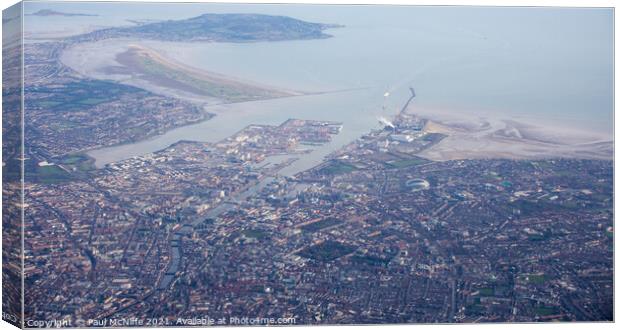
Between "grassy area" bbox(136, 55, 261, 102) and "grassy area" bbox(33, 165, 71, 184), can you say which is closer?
"grassy area" bbox(33, 165, 71, 184)

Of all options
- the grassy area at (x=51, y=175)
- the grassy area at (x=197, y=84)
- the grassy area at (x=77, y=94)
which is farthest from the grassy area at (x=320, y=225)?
the grassy area at (x=51, y=175)

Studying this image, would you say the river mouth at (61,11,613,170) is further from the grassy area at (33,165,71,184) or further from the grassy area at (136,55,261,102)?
the grassy area at (33,165,71,184)

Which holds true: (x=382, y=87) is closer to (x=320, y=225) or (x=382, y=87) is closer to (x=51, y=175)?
(x=320, y=225)

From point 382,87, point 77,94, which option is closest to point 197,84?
point 77,94

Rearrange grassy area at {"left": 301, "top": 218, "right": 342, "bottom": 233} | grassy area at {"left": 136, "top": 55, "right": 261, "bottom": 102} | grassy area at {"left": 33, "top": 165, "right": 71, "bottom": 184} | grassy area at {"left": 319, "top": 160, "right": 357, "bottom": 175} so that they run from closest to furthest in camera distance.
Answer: grassy area at {"left": 33, "top": 165, "right": 71, "bottom": 184}
grassy area at {"left": 301, "top": 218, "right": 342, "bottom": 233}
grassy area at {"left": 319, "top": 160, "right": 357, "bottom": 175}
grassy area at {"left": 136, "top": 55, "right": 261, "bottom": 102}

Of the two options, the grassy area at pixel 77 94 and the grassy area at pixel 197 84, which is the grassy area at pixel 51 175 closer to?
the grassy area at pixel 77 94

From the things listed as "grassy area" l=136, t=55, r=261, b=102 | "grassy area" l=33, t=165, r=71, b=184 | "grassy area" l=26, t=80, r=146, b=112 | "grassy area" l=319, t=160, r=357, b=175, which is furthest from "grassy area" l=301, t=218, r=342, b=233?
"grassy area" l=33, t=165, r=71, b=184
